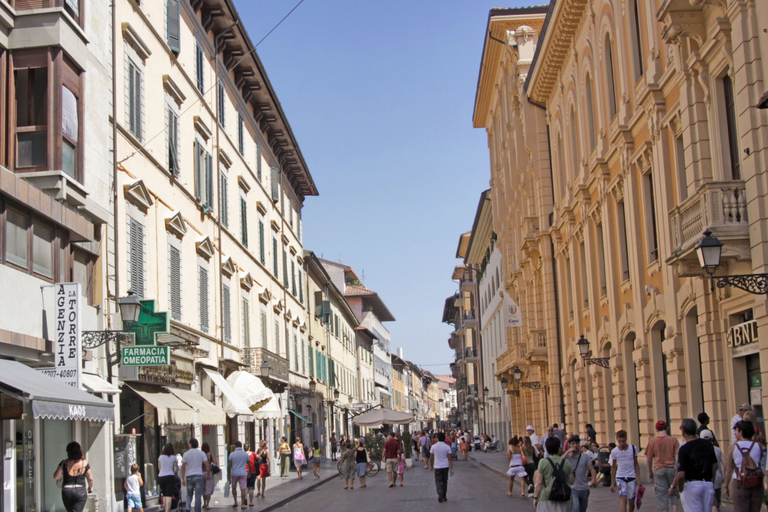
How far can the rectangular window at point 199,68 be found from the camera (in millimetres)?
27547

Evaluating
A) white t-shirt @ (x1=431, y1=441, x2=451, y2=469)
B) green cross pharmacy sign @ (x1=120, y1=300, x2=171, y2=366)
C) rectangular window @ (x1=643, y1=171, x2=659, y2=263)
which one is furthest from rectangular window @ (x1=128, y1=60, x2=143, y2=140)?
rectangular window @ (x1=643, y1=171, x2=659, y2=263)

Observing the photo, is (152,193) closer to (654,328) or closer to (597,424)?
(654,328)

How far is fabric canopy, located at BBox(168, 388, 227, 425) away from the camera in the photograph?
73.7ft

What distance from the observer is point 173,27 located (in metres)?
24.5

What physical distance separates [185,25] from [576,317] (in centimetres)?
1569

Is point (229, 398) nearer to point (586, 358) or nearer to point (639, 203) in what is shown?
point (586, 358)

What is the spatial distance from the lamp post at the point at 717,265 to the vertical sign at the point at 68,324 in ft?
32.8

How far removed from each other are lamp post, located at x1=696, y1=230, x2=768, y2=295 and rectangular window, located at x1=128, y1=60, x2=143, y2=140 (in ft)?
42.2

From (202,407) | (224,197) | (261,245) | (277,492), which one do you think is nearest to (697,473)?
(202,407)

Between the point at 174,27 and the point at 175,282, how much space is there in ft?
22.4

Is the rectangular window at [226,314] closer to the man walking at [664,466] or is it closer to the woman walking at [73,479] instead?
the woman walking at [73,479]

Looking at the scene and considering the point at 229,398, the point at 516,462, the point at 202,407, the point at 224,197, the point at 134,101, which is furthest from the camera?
the point at 224,197

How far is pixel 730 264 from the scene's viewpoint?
15.1 metres

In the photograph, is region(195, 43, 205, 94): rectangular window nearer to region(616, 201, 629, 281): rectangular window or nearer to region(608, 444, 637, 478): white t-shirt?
region(616, 201, 629, 281): rectangular window
